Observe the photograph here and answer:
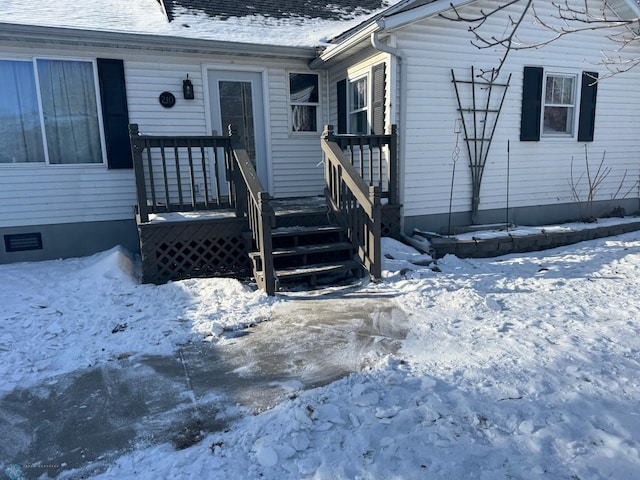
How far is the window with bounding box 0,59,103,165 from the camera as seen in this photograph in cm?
607

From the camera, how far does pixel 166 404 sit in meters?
2.80

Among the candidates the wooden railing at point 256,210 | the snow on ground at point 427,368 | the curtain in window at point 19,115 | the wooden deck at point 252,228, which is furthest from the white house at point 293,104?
the wooden railing at point 256,210

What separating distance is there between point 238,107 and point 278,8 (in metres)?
2.40

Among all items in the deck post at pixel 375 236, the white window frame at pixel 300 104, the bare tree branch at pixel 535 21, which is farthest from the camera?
the white window frame at pixel 300 104

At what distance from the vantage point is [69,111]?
20.8 feet

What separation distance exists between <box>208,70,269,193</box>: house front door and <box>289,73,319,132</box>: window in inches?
22.3

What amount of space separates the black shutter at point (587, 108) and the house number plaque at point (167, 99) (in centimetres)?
673

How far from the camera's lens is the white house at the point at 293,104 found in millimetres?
6176

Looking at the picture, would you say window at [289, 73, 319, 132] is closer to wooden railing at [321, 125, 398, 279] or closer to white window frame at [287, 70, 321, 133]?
white window frame at [287, 70, 321, 133]

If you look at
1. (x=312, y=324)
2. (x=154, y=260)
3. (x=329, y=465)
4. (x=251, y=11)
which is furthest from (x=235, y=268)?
(x=251, y=11)

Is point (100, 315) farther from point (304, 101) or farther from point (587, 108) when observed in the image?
point (587, 108)

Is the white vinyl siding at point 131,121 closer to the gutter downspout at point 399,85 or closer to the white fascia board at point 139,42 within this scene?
the white fascia board at point 139,42

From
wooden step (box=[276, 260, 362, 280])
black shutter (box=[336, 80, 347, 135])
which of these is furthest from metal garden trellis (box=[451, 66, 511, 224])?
wooden step (box=[276, 260, 362, 280])

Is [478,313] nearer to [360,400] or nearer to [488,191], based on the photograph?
[360,400]
